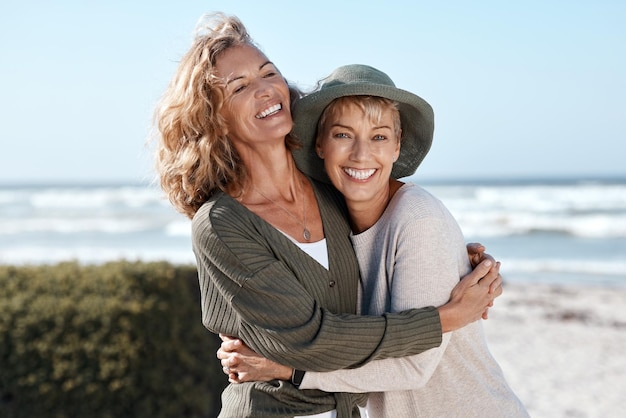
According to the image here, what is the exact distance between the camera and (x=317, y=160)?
3.08m

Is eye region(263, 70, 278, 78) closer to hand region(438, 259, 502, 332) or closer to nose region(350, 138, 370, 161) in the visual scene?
nose region(350, 138, 370, 161)

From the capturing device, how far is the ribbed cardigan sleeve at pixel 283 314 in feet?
8.24

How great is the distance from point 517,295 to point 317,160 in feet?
40.1

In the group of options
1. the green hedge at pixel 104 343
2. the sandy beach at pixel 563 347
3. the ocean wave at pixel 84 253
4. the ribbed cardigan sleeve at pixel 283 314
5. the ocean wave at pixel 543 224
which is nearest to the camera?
the ribbed cardigan sleeve at pixel 283 314

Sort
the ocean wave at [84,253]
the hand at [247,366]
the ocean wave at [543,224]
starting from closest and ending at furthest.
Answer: the hand at [247,366] → the ocean wave at [84,253] → the ocean wave at [543,224]

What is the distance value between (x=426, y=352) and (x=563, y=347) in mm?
8943

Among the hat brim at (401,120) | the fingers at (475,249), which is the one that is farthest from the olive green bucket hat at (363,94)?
the fingers at (475,249)

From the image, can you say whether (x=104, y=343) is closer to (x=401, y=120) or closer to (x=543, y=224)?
(x=401, y=120)

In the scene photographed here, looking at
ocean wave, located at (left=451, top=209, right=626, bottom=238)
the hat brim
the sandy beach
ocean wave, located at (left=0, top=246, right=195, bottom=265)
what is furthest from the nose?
ocean wave, located at (left=451, top=209, right=626, bottom=238)

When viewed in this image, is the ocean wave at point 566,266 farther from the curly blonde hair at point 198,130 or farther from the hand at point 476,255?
the curly blonde hair at point 198,130

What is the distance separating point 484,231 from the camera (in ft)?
88.0

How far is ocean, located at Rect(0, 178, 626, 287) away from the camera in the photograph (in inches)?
769

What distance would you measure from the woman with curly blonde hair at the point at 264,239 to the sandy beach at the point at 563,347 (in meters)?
6.27

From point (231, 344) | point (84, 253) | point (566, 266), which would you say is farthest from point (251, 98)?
point (84, 253)
